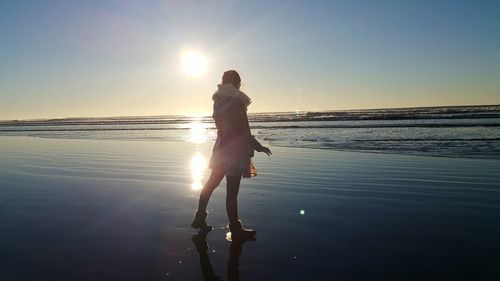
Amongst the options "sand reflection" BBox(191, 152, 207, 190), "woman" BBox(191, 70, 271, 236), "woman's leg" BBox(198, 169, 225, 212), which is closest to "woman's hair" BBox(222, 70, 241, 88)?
"woman" BBox(191, 70, 271, 236)

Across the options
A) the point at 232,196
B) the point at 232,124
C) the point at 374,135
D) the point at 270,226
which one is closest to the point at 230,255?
the point at 232,196

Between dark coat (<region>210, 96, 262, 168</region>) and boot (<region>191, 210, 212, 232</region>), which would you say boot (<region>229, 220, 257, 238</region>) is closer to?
boot (<region>191, 210, 212, 232</region>)

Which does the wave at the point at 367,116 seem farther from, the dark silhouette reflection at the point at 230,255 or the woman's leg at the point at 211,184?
the dark silhouette reflection at the point at 230,255

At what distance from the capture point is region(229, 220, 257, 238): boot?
5194 millimetres

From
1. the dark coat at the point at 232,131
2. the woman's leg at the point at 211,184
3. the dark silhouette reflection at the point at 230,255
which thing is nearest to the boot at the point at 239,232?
the dark silhouette reflection at the point at 230,255

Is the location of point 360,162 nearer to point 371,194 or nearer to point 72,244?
point 371,194

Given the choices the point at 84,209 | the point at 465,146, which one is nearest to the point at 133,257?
the point at 84,209

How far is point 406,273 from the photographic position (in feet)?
13.0

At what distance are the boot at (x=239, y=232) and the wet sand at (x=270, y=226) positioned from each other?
0.44ft

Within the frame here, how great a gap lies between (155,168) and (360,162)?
21.1 ft

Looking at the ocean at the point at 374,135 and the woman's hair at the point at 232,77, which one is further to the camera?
the ocean at the point at 374,135

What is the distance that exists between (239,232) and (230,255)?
697 millimetres

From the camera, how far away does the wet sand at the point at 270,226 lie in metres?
4.12

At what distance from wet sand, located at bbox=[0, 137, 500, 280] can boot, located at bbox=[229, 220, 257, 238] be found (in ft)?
0.44
